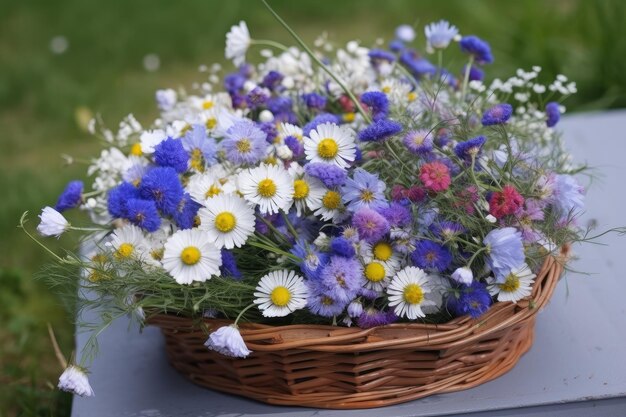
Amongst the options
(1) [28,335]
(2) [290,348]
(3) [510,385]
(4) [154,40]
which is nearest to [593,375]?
(3) [510,385]

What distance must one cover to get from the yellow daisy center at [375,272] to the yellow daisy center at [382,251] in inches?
0.8

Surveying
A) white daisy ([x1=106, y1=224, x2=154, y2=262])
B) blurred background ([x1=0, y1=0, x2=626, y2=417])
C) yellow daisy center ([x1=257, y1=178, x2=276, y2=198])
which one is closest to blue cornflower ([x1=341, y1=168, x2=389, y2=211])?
yellow daisy center ([x1=257, y1=178, x2=276, y2=198])

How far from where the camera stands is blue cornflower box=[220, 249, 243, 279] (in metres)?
1.37

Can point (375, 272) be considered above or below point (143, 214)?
below

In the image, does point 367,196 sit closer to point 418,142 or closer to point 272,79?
point 418,142

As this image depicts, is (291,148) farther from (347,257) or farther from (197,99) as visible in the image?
(197,99)

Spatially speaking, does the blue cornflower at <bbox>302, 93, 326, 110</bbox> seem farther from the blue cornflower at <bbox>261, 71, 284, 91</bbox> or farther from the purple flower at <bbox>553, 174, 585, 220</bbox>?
the purple flower at <bbox>553, 174, 585, 220</bbox>

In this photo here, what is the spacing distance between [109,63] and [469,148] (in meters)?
2.71

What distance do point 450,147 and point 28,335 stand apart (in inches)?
47.4

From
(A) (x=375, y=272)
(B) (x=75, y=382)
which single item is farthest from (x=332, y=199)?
(B) (x=75, y=382)

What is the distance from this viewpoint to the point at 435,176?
133 centimetres

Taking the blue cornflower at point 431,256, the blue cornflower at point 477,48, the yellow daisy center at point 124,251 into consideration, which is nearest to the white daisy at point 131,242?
the yellow daisy center at point 124,251

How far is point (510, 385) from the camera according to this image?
143 cm

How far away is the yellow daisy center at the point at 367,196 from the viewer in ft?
4.50
